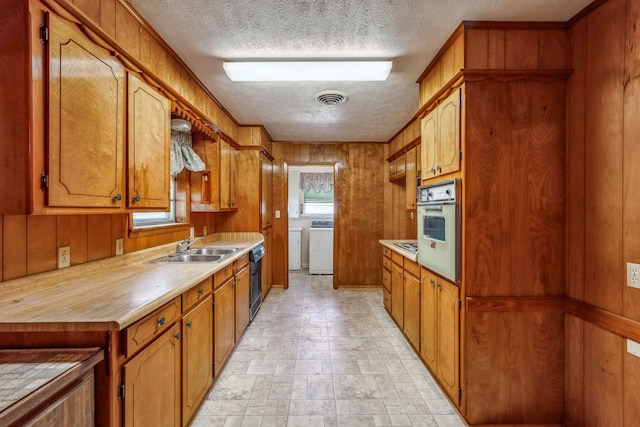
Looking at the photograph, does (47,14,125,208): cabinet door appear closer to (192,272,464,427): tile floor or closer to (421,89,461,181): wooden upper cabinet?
(192,272,464,427): tile floor

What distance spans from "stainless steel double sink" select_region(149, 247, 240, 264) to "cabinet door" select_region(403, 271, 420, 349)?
5.60 feet

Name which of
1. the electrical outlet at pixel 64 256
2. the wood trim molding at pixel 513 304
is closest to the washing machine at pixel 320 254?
the wood trim molding at pixel 513 304

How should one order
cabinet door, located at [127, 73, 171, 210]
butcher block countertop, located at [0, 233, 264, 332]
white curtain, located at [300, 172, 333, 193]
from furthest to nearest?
white curtain, located at [300, 172, 333, 193]
cabinet door, located at [127, 73, 171, 210]
butcher block countertop, located at [0, 233, 264, 332]

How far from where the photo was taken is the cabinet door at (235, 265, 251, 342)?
271 cm

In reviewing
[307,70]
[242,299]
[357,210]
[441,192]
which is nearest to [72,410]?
Answer: [242,299]

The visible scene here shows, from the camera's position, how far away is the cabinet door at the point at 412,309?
2.54 meters

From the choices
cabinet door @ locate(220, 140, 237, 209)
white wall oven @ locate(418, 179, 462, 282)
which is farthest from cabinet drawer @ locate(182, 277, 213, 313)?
white wall oven @ locate(418, 179, 462, 282)

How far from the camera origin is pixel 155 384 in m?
1.34

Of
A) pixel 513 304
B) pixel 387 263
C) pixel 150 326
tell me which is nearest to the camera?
pixel 150 326

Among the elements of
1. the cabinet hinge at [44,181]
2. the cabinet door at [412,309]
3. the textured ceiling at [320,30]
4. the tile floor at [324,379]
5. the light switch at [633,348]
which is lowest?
the tile floor at [324,379]

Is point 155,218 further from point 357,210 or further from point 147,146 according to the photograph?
point 357,210

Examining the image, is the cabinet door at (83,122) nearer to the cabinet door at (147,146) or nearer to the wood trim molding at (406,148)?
the cabinet door at (147,146)

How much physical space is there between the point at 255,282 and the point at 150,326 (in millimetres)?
2168

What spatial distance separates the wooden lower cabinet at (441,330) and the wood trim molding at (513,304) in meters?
0.11
